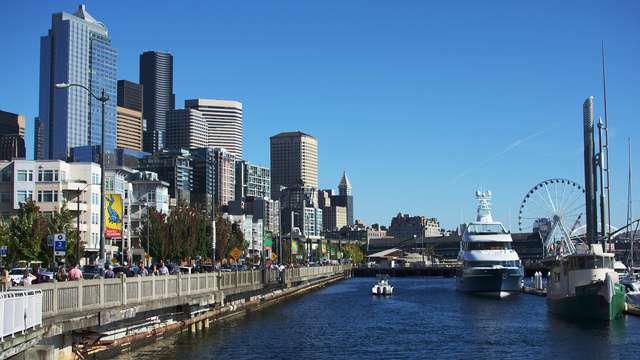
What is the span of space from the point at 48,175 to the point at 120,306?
8035 centimetres

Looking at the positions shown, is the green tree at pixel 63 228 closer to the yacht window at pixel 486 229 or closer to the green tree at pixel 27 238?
the green tree at pixel 27 238

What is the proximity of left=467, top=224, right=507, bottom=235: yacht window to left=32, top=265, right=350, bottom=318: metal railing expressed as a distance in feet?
159

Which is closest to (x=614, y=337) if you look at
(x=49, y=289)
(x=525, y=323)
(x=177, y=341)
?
(x=525, y=323)

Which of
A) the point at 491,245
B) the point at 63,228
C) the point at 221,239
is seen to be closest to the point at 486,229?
the point at 491,245

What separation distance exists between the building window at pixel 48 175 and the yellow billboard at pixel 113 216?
51844 millimetres

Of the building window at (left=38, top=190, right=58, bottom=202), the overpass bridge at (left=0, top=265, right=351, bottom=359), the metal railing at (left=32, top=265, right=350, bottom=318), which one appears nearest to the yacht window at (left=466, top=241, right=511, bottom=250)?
the overpass bridge at (left=0, top=265, right=351, bottom=359)

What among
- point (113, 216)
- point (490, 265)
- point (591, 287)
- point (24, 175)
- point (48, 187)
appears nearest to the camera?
point (113, 216)

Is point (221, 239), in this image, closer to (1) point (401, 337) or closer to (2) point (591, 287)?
(2) point (591, 287)

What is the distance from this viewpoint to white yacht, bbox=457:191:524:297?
106750mm

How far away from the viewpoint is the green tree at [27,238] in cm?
7506

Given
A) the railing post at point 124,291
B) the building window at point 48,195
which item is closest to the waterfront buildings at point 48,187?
the building window at point 48,195

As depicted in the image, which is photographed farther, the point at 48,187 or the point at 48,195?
the point at 48,187

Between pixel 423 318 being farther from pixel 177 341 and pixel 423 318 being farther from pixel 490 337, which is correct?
pixel 177 341

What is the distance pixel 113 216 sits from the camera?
63.6 metres
